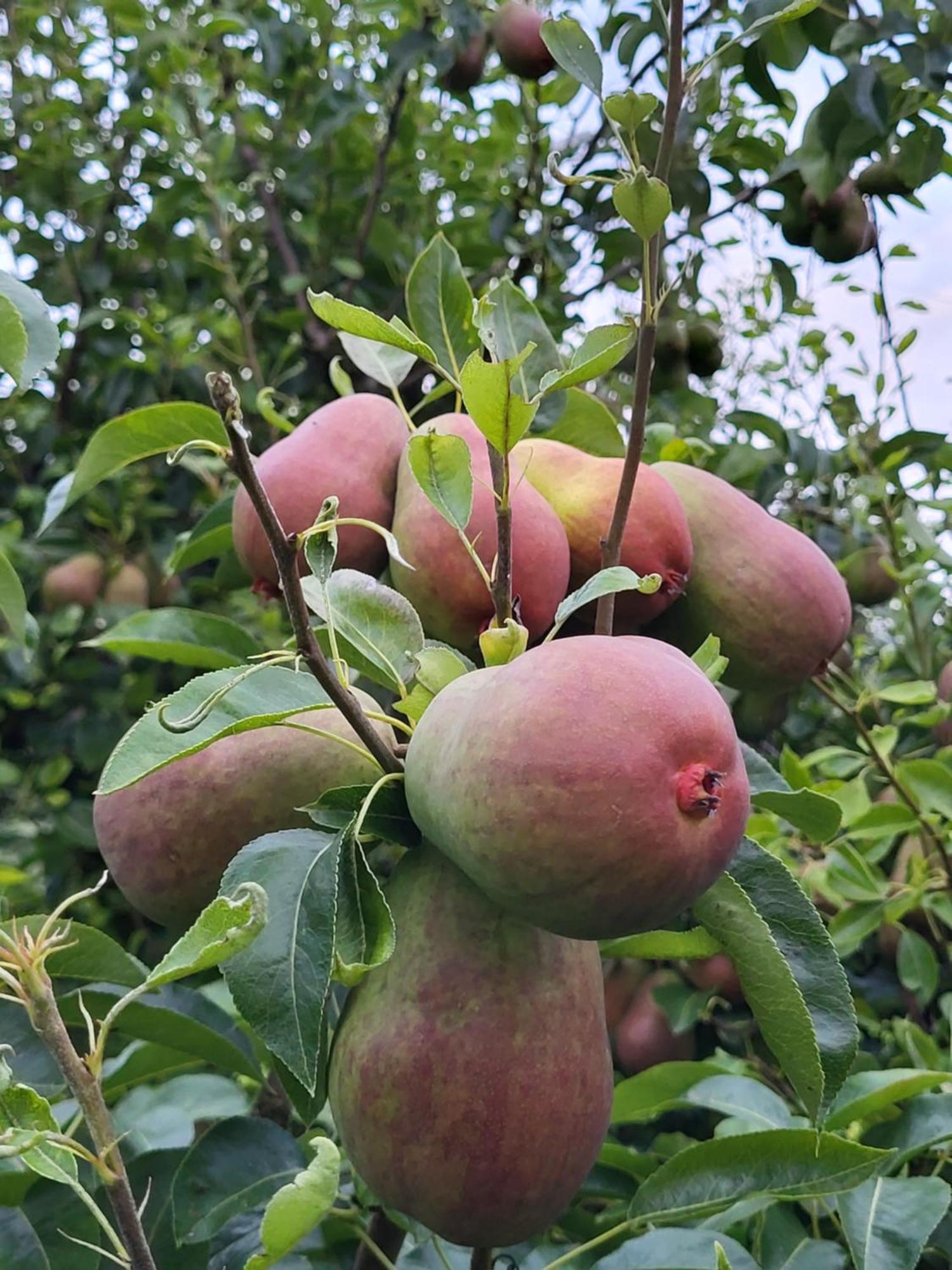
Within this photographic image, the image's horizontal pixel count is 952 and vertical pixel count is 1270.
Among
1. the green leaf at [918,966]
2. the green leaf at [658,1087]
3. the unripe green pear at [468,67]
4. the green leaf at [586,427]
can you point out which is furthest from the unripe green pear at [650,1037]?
the unripe green pear at [468,67]

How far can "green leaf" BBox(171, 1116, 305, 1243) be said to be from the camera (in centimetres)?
63

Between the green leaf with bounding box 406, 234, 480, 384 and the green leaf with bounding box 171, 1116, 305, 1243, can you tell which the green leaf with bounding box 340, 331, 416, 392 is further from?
the green leaf with bounding box 171, 1116, 305, 1243

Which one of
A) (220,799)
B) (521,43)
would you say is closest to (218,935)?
(220,799)

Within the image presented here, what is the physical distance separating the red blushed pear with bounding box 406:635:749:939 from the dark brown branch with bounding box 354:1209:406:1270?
320 millimetres

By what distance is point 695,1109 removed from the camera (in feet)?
4.02

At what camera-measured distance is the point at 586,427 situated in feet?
2.69

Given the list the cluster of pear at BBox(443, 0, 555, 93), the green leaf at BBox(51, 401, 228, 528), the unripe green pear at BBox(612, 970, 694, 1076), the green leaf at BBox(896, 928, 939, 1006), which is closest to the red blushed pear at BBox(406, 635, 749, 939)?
the green leaf at BBox(51, 401, 228, 528)

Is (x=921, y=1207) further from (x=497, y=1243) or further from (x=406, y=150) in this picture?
(x=406, y=150)

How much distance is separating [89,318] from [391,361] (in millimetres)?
1077

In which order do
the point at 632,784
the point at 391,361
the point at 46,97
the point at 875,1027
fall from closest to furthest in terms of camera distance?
the point at 632,784 < the point at 391,361 < the point at 875,1027 < the point at 46,97

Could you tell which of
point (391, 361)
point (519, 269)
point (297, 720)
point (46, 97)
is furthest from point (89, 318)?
point (297, 720)

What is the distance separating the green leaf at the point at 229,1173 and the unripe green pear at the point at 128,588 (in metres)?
1.11

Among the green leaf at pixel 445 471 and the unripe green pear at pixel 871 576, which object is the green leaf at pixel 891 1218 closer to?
the green leaf at pixel 445 471

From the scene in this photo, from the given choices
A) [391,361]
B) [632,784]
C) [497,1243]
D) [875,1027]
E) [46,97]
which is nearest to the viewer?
[632,784]
